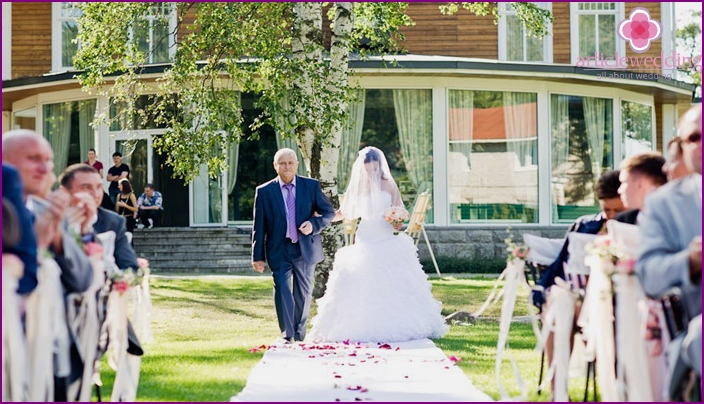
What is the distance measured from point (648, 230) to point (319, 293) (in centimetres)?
960

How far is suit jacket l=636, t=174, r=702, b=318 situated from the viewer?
4148 millimetres

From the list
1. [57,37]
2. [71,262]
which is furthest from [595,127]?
[71,262]

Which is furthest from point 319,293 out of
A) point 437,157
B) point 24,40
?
point 24,40

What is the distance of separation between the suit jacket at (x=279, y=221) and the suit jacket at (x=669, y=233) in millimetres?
5818

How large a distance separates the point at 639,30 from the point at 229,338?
17.4 meters

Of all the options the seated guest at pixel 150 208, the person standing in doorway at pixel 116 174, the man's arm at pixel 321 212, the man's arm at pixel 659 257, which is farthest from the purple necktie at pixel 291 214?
the seated guest at pixel 150 208

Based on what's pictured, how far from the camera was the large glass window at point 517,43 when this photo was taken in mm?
23750

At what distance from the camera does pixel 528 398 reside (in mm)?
6422

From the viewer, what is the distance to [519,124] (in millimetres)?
20750

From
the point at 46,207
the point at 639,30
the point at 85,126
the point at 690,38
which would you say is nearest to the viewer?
the point at 46,207

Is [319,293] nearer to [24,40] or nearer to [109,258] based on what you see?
[109,258]

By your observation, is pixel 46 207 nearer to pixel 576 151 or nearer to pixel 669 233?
pixel 669 233

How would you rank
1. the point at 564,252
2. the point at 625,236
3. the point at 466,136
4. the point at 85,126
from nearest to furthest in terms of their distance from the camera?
1. the point at 625,236
2. the point at 564,252
3. the point at 466,136
4. the point at 85,126

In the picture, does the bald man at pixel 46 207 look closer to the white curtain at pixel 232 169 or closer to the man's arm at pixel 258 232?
the man's arm at pixel 258 232
